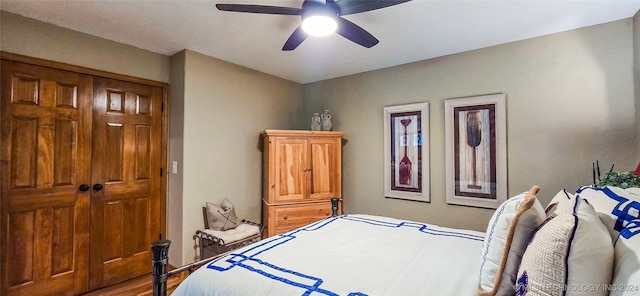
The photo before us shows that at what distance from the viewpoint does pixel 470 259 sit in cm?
140

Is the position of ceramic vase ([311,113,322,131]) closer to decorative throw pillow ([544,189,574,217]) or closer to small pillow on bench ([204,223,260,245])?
small pillow on bench ([204,223,260,245])

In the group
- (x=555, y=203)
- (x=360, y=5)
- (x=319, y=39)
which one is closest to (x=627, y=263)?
(x=555, y=203)

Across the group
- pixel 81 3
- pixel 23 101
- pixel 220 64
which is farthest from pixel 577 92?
pixel 23 101

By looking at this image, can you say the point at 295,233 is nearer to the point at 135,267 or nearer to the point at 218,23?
the point at 218,23

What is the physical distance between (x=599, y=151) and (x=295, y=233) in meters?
2.48

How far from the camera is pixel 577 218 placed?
85cm

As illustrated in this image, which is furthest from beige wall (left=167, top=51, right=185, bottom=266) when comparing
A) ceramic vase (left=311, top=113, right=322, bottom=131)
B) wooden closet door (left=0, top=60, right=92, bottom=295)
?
ceramic vase (left=311, top=113, right=322, bottom=131)

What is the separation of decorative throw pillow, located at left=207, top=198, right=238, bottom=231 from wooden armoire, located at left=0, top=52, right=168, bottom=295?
1.76 feet

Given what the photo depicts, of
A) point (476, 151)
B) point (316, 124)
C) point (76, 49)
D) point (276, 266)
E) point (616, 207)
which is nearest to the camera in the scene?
point (616, 207)

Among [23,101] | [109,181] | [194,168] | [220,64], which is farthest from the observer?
[220,64]

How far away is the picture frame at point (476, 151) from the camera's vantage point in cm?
266

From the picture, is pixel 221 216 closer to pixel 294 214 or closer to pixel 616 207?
pixel 294 214

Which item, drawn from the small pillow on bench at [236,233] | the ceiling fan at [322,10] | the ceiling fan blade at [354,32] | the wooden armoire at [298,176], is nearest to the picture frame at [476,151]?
the wooden armoire at [298,176]

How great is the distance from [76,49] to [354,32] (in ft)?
7.67
